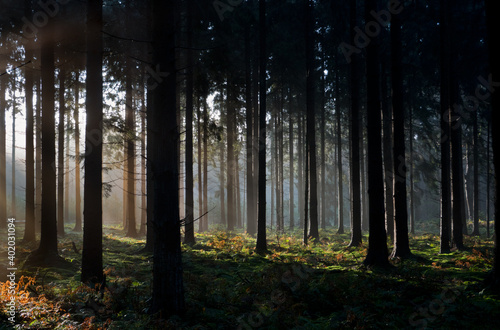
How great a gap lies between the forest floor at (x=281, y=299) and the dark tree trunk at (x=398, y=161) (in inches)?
34.6

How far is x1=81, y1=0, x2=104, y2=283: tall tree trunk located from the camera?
24.3ft

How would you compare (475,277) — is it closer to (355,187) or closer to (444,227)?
(444,227)

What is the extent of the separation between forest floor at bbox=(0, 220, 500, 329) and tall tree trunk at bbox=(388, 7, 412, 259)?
890mm

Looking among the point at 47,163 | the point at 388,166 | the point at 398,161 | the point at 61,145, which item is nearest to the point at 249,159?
the point at 388,166

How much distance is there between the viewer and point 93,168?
7.46 metres

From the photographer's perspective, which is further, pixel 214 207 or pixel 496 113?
pixel 214 207

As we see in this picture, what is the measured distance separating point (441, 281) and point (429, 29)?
50.8ft

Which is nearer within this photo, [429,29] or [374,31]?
[374,31]

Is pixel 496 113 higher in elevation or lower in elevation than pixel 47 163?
higher

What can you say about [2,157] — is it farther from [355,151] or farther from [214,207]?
[355,151]

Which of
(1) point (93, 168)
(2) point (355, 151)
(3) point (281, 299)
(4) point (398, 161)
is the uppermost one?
(2) point (355, 151)

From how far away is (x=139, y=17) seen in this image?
1573 cm

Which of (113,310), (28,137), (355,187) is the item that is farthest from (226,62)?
(113,310)

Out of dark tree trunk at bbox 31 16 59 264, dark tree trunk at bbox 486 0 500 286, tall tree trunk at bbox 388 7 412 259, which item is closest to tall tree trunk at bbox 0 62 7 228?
dark tree trunk at bbox 31 16 59 264
